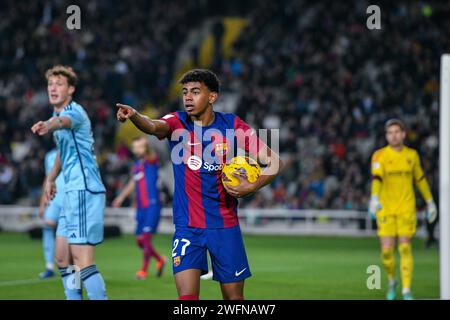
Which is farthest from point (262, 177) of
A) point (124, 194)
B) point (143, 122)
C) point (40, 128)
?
point (124, 194)

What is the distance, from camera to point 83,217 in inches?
366

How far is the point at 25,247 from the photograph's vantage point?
21.2 meters

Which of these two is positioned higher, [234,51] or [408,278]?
[234,51]

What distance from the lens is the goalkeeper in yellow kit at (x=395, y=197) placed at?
40.7ft

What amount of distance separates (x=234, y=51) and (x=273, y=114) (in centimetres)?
484

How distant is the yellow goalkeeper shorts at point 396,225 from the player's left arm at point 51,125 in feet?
17.1

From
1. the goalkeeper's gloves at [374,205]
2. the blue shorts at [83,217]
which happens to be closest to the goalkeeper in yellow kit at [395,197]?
the goalkeeper's gloves at [374,205]

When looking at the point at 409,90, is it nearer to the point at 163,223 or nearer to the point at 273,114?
the point at 273,114

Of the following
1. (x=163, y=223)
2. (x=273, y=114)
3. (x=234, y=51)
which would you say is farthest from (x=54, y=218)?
(x=234, y=51)

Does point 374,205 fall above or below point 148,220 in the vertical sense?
above

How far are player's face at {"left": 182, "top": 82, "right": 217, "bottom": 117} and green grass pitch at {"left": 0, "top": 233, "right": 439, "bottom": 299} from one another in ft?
15.9

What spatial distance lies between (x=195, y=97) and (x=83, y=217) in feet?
7.76

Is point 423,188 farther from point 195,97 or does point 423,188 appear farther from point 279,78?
point 279,78

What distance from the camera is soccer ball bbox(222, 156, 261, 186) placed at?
7.36 metres
